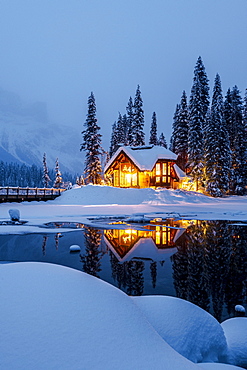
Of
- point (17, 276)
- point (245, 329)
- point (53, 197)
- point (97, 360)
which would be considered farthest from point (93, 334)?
point (53, 197)

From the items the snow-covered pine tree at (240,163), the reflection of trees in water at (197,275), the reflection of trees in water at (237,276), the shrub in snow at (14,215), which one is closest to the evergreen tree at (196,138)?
the snow-covered pine tree at (240,163)

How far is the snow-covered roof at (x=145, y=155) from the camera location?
3584 cm

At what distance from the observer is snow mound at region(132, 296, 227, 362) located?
129 inches

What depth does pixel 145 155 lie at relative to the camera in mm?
37656

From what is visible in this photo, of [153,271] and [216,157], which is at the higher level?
[216,157]

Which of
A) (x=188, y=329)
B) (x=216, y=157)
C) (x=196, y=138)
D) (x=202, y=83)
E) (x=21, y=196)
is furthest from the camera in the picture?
(x=202, y=83)

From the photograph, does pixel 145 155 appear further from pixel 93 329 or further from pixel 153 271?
pixel 93 329

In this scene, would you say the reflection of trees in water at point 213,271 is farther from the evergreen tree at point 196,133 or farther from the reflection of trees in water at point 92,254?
the evergreen tree at point 196,133

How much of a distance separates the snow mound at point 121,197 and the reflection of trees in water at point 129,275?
69.0 feet

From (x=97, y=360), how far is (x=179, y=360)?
805 mm

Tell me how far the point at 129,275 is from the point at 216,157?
32893mm

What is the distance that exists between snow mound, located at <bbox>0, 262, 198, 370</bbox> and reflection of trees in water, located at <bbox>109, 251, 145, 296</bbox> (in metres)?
2.79

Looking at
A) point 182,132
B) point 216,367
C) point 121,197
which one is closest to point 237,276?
point 216,367

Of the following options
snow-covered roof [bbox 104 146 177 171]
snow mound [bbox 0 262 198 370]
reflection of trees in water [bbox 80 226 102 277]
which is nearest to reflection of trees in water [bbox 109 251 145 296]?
reflection of trees in water [bbox 80 226 102 277]
